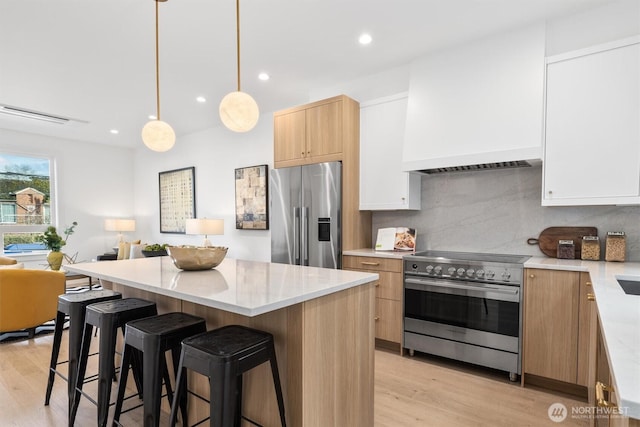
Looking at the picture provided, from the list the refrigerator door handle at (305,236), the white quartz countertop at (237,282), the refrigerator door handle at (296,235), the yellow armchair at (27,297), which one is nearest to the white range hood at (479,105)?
the refrigerator door handle at (305,236)

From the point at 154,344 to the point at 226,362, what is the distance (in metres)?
0.48

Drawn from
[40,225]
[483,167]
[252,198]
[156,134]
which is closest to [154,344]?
[156,134]

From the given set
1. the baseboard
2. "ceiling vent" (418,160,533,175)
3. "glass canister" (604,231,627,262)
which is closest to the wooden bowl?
"ceiling vent" (418,160,533,175)

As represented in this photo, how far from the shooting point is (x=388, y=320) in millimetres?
3156

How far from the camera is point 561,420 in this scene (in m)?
2.13

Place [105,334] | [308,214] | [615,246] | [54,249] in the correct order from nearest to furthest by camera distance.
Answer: [105,334], [615,246], [308,214], [54,249]

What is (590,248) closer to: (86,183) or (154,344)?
(154,344)

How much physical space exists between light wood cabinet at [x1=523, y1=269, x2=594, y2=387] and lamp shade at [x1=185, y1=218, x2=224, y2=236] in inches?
160

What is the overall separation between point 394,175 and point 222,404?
2.57m

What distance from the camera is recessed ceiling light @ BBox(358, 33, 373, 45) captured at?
2.89 m

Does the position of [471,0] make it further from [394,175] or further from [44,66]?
[44,66]

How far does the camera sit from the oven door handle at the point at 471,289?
2547 millimetres

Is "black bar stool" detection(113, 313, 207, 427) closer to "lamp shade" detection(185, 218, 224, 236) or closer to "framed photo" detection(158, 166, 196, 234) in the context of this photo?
"lamp shade" detection(185, 218, 224, 236)

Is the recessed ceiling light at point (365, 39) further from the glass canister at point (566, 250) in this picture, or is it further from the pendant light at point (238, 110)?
the glass canister at point (566, 250)
